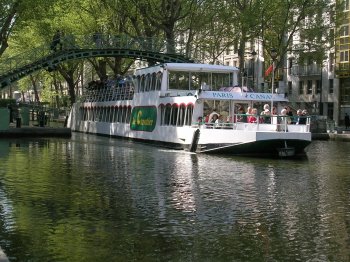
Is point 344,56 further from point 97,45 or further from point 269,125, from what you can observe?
point 269,125

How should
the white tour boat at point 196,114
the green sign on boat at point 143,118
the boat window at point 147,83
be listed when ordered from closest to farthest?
the white tour boat at point 196,114, the green sign on boat at point 143,118, the boat window at point 147,83

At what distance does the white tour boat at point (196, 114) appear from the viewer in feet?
99.0

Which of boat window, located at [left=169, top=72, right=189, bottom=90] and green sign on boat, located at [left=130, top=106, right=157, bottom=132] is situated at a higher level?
boat window, located at [left=169, top=72, right=189, bottom=90]

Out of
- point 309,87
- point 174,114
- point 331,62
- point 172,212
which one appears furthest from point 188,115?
point 309,87

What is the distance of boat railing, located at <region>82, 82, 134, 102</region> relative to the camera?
155ft

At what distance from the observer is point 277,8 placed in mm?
57906

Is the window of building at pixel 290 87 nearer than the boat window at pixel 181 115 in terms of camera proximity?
No

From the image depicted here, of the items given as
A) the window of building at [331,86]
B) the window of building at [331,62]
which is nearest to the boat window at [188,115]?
the window of building at [331,62]

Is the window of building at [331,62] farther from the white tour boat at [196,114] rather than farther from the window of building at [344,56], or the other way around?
the white tour boat at [196,114]

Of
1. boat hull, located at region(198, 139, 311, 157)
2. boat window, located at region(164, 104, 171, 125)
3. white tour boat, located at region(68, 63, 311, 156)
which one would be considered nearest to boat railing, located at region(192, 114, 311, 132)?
white tour boat, located at region(68, 63, 311, 156)

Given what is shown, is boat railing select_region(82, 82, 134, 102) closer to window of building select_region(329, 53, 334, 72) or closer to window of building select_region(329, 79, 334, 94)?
window of building select_region(329, 53, 334, 72)

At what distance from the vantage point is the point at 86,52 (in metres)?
50.0

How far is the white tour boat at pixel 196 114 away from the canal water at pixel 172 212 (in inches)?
181

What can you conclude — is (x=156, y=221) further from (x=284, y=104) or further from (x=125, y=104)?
(x=125, y=104)
